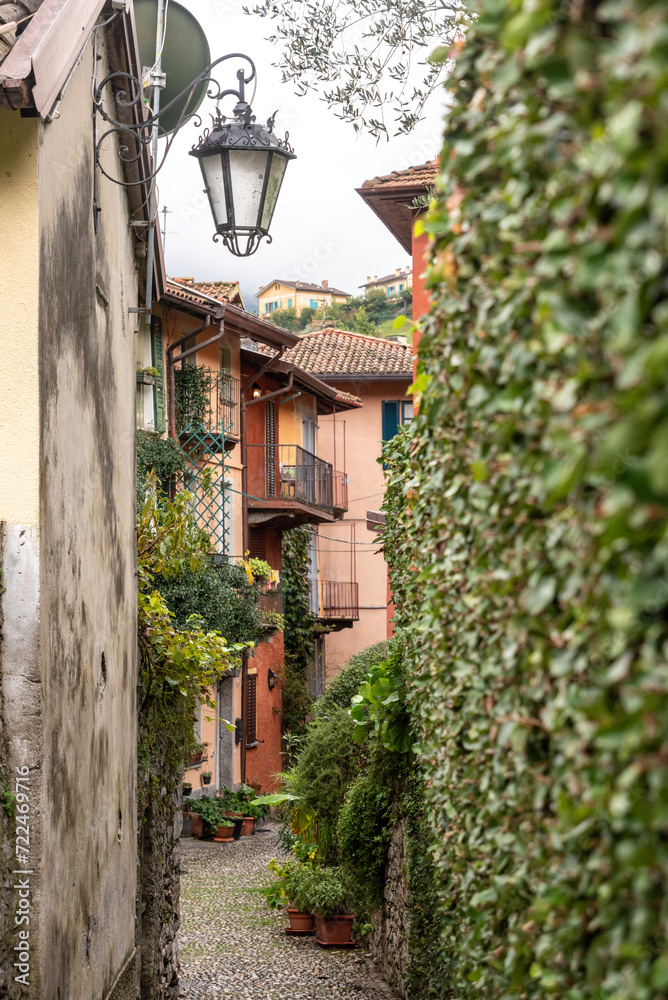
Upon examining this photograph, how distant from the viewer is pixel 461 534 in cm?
270

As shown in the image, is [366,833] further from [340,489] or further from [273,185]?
[340,489]

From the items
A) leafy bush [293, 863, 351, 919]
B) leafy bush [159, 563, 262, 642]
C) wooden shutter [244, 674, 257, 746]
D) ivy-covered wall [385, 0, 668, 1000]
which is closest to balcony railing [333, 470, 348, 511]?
wooden shutter [244, 674, 257, 746]

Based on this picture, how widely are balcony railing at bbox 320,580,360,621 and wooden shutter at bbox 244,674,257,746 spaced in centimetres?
611

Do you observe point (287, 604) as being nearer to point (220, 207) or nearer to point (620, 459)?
point (220, 207)

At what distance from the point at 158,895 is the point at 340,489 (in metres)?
22.0

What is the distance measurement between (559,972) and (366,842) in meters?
7.33

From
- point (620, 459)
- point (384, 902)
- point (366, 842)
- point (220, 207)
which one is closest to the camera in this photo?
point (620, 459)

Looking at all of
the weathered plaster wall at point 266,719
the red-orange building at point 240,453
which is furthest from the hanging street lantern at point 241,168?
the weathered plaster wall at point 266,719

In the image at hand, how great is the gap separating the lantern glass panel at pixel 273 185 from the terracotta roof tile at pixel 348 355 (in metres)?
23.4

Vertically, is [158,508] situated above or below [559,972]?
above

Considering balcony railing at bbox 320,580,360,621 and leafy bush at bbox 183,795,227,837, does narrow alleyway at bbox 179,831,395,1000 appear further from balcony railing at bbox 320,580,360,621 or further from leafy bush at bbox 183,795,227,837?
balcony railing at bbox 320,580,360,621

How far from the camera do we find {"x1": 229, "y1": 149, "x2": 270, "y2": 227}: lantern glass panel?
6.75m

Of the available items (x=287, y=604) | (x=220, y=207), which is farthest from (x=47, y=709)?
(x=287, y=604)

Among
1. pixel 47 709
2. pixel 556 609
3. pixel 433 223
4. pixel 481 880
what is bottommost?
pixel 481 880
